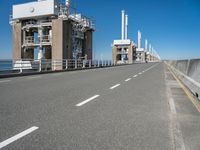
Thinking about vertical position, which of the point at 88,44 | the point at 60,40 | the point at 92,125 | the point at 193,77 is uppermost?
the point at 88,44

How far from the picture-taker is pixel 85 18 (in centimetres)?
4388

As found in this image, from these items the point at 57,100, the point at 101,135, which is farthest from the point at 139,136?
the point at 57,100

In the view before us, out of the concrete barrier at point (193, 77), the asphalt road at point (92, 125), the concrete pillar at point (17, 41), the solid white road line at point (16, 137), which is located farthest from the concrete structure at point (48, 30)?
the solid white road line at point (16, 137)

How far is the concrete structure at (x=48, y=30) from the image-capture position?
35.8 metres

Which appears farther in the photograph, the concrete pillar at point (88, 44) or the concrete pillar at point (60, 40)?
the concrete pillar at point (88, 44)

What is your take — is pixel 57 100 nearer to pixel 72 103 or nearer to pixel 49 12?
pixel 72 103

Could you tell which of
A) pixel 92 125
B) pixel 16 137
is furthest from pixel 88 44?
pixel 16 137

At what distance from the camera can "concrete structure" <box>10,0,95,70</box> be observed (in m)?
35.8

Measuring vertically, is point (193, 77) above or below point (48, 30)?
below

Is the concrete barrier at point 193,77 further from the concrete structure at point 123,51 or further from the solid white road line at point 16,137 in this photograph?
the concrete structure at point 123,51

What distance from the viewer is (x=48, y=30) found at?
39.7 metres

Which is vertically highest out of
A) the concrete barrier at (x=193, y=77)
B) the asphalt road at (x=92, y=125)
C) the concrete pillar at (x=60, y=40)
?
the concrete pillar at (x=60, y=40)

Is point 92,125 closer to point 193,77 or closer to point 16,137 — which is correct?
point 16,137

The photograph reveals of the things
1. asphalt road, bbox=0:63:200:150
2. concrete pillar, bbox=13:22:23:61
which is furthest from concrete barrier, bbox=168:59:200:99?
concrete pillar, bbox=13:22:23:61
